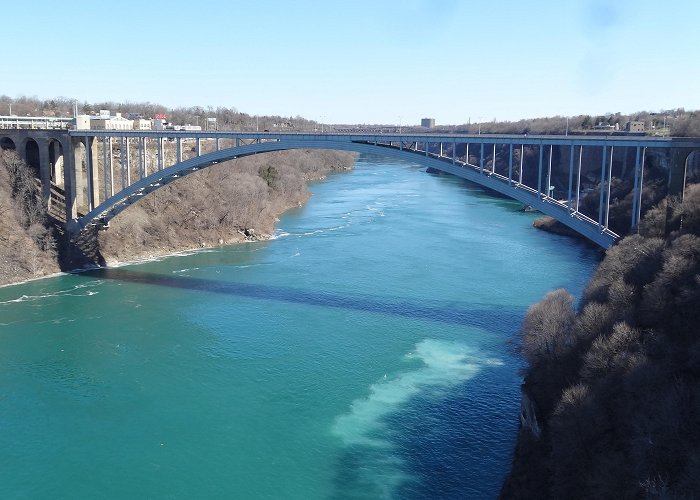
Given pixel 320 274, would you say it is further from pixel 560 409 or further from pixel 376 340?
pixel 560 409

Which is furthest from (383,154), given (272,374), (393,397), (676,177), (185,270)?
(185,270)

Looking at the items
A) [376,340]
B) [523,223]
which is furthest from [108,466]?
[523,223]

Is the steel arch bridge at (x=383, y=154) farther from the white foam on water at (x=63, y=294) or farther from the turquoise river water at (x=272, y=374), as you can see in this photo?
the white foam on water at (x=63, y=294)

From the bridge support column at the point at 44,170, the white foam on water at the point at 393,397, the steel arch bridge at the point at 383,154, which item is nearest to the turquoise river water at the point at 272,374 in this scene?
the white foam on water at the point at 393,397

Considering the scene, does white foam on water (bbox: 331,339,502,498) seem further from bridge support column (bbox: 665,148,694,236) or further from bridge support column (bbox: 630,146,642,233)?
bridge support column (bbox: 665,148,694,236)

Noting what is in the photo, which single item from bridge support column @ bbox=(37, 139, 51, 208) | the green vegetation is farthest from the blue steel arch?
the green vegetation
